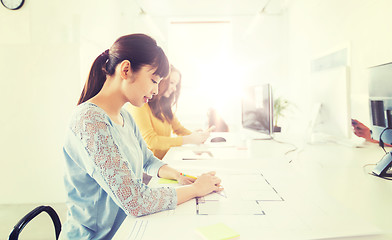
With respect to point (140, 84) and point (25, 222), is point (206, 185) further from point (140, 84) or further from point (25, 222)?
point (25, 222)

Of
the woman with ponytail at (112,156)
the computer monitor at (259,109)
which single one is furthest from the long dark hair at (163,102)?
the woman with ponytail at (112,156)

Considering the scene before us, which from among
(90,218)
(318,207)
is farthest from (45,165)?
(318,207)

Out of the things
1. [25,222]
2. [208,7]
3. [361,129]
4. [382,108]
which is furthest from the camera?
[208,7]

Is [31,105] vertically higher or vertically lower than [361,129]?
higher

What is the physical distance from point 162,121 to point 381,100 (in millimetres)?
1408

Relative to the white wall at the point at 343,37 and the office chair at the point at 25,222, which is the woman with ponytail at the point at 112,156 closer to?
the office chair at the point at 25,222

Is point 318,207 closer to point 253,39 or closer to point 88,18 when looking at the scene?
point 88,18

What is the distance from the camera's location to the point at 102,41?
3.95 meters

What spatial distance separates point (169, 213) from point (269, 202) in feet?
0.98

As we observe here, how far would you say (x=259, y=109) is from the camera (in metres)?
2.14

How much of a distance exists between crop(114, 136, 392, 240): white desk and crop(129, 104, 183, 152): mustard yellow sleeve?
20.0 inches

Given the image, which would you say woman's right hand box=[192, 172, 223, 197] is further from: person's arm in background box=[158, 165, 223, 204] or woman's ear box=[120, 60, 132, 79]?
woman's ear box=[120, 60, 132, 79]

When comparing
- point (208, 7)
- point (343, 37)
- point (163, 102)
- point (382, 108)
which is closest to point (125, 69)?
point (382, 108)

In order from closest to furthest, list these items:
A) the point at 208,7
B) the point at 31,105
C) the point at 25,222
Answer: the point at 25,222 < the point at 31,105 < the point at 208,7
